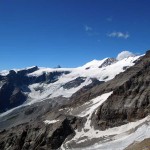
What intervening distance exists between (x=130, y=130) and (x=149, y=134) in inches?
738

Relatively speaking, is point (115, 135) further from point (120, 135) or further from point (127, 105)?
point (127, 105)

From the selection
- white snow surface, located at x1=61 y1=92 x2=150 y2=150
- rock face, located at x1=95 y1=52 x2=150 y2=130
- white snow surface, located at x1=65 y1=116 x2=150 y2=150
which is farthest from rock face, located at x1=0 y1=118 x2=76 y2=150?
rock face, located at x1=95 y1=52 x2=150 y2=130

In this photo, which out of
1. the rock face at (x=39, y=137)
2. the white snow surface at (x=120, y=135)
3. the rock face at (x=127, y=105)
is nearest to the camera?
the white snow surface at (x=120, y=135)

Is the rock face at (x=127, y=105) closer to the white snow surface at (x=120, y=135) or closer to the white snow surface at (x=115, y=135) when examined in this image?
the white snow surface at (x=115, y=135)

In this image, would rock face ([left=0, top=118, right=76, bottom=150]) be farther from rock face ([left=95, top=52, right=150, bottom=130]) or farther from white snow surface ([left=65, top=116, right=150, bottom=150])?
rock face ([left=95, top=52, right=150, bottom=130])

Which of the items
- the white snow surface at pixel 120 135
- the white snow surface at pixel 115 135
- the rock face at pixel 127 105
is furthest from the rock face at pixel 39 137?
the rock face at pixel 127 105

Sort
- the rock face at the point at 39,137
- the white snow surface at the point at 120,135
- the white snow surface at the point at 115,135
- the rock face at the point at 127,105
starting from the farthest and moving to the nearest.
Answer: the rock face at the point at 39,137 → the rock face at the point at 127,105 → the white snow surface at the point at 115,135 → the white snow surface at the point at 120,135

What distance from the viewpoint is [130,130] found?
11356 cm

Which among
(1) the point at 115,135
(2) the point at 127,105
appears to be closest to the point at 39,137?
(1) the point at 115,135

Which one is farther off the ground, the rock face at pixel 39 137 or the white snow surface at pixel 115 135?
the rock face at pixel 39 137

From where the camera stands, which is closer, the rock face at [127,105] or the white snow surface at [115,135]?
the white snow surface at [115,135]

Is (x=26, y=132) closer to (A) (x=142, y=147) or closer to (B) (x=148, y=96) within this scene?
(B) (x=148, y=96)

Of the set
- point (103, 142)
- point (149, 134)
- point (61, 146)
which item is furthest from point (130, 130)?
point (61, 146)

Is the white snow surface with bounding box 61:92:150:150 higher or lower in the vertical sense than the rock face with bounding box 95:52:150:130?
lower
